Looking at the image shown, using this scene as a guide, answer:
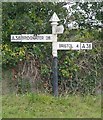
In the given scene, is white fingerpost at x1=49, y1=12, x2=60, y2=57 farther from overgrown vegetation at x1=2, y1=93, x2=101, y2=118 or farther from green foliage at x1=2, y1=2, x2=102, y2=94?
overgrown vegetation at x1=2, y1=93, x2=101, y2=118

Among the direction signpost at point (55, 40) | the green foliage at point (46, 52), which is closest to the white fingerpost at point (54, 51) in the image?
the direction signpost at point (55, 40)

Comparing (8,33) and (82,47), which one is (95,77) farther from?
(8,33)

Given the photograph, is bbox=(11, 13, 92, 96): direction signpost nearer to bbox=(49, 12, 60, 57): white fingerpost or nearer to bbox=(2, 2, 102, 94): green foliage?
bbox=(49, 12, 60, 57): white fingerpost

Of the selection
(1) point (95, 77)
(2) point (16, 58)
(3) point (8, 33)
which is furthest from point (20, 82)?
(1) point (95, 77)

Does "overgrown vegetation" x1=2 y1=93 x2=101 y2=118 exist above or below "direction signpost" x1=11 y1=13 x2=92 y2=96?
below

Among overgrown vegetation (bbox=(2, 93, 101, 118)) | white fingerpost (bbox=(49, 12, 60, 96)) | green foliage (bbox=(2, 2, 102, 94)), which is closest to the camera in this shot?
overgrown vegetation (bbox=(2, 93, 101, 118))

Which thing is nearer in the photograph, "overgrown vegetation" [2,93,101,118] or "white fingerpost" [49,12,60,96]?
"overgrown vegetation" [2,93,101,118]

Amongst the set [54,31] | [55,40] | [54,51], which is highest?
[54,31]

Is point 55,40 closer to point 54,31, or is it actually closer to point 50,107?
point 54,31

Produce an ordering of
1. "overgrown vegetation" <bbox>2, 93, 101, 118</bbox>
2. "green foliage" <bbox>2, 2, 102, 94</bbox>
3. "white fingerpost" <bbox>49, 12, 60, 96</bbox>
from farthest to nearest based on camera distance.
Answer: "green foliage" <bbox>2, 2, 102, 94</bbox>
"white fingerpost" <bbox>49, 12, 60, 96</bbox>
"overgrown vegetation" <bbox>2, 93, 101, 118</bbox>

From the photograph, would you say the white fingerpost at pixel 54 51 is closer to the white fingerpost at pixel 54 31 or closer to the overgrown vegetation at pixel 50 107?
the white fingerpost at pixel 54 31

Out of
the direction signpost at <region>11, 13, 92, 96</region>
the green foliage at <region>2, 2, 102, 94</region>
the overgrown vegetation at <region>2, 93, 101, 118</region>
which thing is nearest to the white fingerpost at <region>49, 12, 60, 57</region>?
the direction signpost at <region>11, 13, 92, 96</region>

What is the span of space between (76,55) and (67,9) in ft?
3.63

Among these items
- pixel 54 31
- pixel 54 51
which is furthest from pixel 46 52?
pixel 54 31
